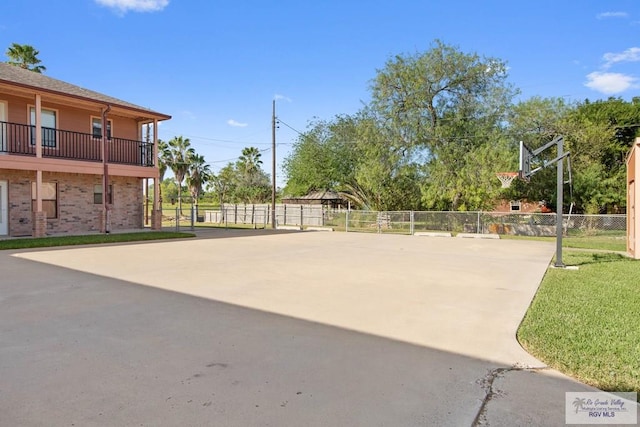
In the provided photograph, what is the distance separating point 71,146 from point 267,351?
17.7 m

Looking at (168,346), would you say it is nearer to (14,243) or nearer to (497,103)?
(14,243)

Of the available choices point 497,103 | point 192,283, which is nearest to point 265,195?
point 497,103

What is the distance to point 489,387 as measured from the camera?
3.45m

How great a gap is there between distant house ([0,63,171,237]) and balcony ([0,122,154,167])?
32mm

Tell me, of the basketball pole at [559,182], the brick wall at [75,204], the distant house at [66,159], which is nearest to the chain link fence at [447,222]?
the brick wall at [75,204]

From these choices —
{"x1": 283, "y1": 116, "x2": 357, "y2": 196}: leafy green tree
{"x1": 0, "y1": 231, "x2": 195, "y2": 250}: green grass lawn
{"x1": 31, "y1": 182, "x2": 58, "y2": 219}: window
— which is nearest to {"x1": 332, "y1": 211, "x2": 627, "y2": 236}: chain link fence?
{"x1": 283, "y1": 116, "x2": 357, "y2": 196}: leafy green tree

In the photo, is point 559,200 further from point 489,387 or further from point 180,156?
point 180,156

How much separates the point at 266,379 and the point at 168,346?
1400 millimetres

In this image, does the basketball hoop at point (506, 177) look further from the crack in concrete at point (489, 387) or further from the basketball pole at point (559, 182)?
the crack in concrete at point (489, 387)

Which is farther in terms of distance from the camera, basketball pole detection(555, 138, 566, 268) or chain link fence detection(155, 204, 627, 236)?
chain link fence detection(155, 204, 627, 236)

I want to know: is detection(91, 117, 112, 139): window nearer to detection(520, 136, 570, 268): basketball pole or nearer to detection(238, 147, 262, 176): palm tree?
detection(520, 136, 570, 268): basketball pole

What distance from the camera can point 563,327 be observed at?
5.06 meters

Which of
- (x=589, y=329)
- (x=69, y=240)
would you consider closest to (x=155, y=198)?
(x=69, y=240)

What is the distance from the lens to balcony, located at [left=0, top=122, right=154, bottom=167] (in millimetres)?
16234
